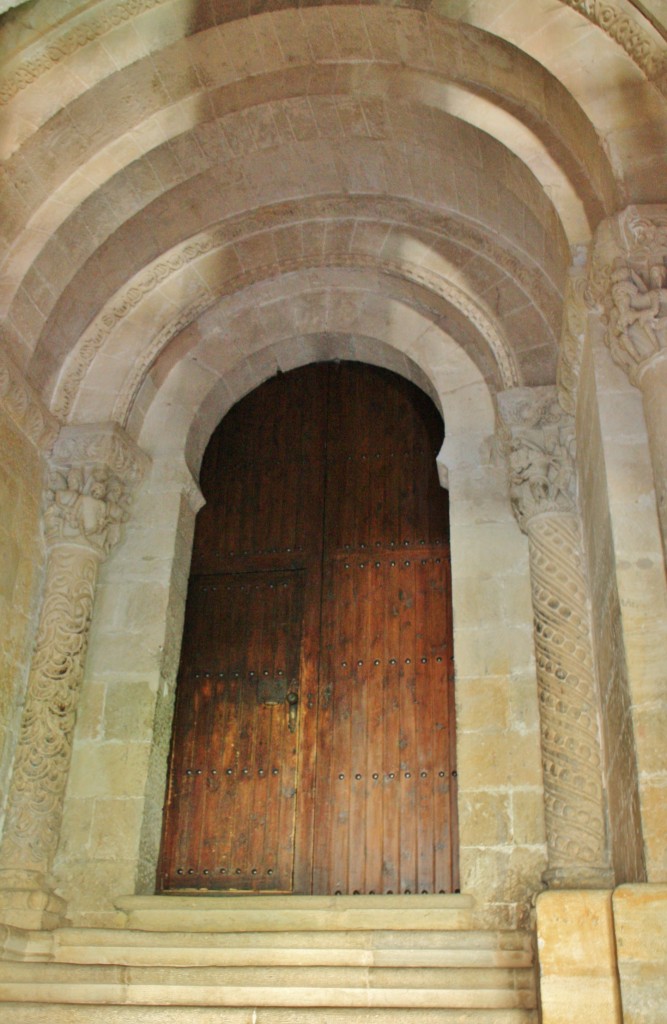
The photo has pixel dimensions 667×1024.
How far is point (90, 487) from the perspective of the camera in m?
6.02

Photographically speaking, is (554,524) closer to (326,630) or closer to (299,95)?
(326,630)

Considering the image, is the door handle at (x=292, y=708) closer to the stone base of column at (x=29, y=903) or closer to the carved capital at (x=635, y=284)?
the stone base of column at (x=29, y=903)

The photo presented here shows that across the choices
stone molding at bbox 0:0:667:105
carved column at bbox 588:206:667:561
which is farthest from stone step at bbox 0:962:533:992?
stone molding at bbox 0:0:667:105

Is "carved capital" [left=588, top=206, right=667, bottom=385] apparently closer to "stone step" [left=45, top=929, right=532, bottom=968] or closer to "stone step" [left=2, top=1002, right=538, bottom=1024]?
"stone step" [left=45, top=929, right=532, bottom=968]

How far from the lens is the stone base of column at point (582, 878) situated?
4.43m

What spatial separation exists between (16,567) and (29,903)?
1.87 m

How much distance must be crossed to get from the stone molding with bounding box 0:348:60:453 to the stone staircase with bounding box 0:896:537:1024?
2899 mm

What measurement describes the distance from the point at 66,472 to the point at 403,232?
275 cm

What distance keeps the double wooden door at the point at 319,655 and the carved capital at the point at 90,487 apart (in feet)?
2.42

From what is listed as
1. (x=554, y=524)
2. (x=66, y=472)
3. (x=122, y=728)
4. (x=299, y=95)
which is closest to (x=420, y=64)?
(x=299, y=95)

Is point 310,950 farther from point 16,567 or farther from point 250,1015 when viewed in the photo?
point 16,567

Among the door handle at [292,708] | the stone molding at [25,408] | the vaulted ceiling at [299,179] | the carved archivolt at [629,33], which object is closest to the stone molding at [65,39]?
the vaulted ceiling at [299,179]

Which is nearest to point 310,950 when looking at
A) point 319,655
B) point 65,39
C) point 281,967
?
point 281,967

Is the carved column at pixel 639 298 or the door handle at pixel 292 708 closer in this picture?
the carved column at pixel 639 298
